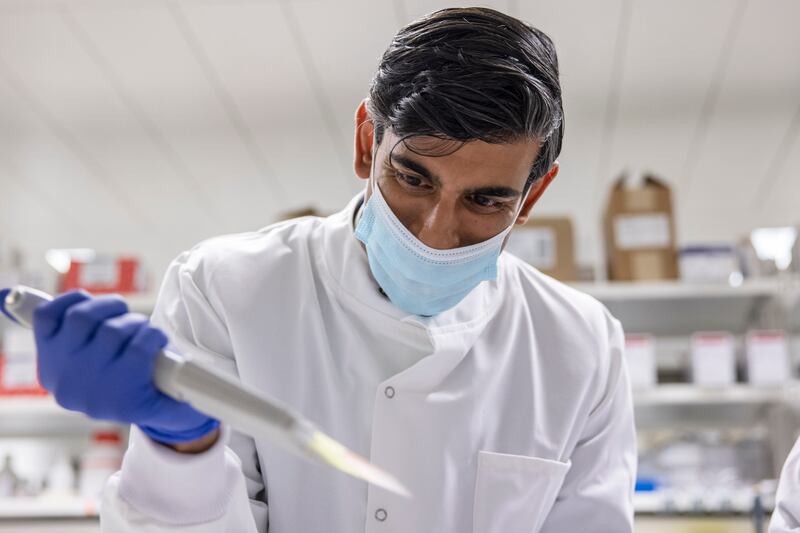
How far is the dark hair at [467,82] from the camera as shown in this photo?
1.03m

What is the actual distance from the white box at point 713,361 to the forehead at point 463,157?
2245 millimetres

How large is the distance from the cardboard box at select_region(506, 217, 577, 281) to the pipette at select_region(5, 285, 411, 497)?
258 cm

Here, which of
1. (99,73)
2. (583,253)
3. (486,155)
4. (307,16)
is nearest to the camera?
(486,155)

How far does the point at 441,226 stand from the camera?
1.09 m

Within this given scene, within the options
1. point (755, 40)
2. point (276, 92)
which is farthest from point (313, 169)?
point (755, 40)

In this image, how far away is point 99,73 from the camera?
3.38m

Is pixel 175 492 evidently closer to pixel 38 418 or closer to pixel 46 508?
pixel 46 508

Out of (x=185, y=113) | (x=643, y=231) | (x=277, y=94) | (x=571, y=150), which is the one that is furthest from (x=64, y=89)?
(x=643, y=231)

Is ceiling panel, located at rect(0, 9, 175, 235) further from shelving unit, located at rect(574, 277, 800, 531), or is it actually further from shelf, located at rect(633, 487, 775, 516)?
shelf, located at rect(633, 487, 775, 516)

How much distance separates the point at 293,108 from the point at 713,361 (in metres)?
1.89

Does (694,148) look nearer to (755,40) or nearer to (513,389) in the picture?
(755,40)

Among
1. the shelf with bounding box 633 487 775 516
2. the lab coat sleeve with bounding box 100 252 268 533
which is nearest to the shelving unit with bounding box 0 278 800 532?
the shelf with bounding box 633 487 775 516

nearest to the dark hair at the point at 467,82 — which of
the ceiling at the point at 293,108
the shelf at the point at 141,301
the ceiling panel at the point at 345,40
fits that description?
the ceiling at the point at 293,108

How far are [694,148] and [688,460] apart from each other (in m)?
1.52
